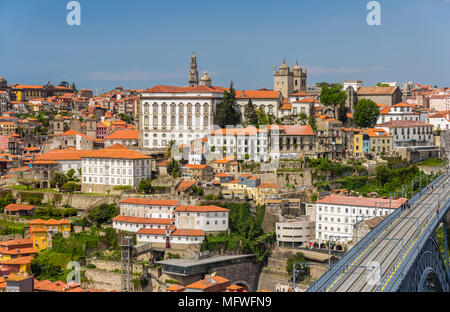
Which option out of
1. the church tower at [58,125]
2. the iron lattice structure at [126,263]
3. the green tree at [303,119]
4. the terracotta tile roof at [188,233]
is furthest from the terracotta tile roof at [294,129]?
the church tower at [58,125]

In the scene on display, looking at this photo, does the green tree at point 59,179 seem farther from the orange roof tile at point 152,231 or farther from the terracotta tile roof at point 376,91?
the terracotta tile roof at point 376,91

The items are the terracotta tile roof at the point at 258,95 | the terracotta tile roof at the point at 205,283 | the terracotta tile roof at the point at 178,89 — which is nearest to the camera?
the terracotta tile roof at the point at 205,283

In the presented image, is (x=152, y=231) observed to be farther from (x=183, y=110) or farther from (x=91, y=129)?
(x=91, y=129)

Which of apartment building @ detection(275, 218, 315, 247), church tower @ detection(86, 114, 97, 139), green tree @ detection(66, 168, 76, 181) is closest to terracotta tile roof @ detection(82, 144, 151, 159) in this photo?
green tree @ detection(66, 168, 76, 181)

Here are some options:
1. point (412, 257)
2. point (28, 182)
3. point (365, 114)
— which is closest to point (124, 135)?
point (28, 182)

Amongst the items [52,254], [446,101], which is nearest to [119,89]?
[446,101]

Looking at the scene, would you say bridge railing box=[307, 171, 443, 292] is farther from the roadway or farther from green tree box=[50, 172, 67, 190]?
green tree box=[50, 172, 67, 190]

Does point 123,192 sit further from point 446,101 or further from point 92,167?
point 446,101
